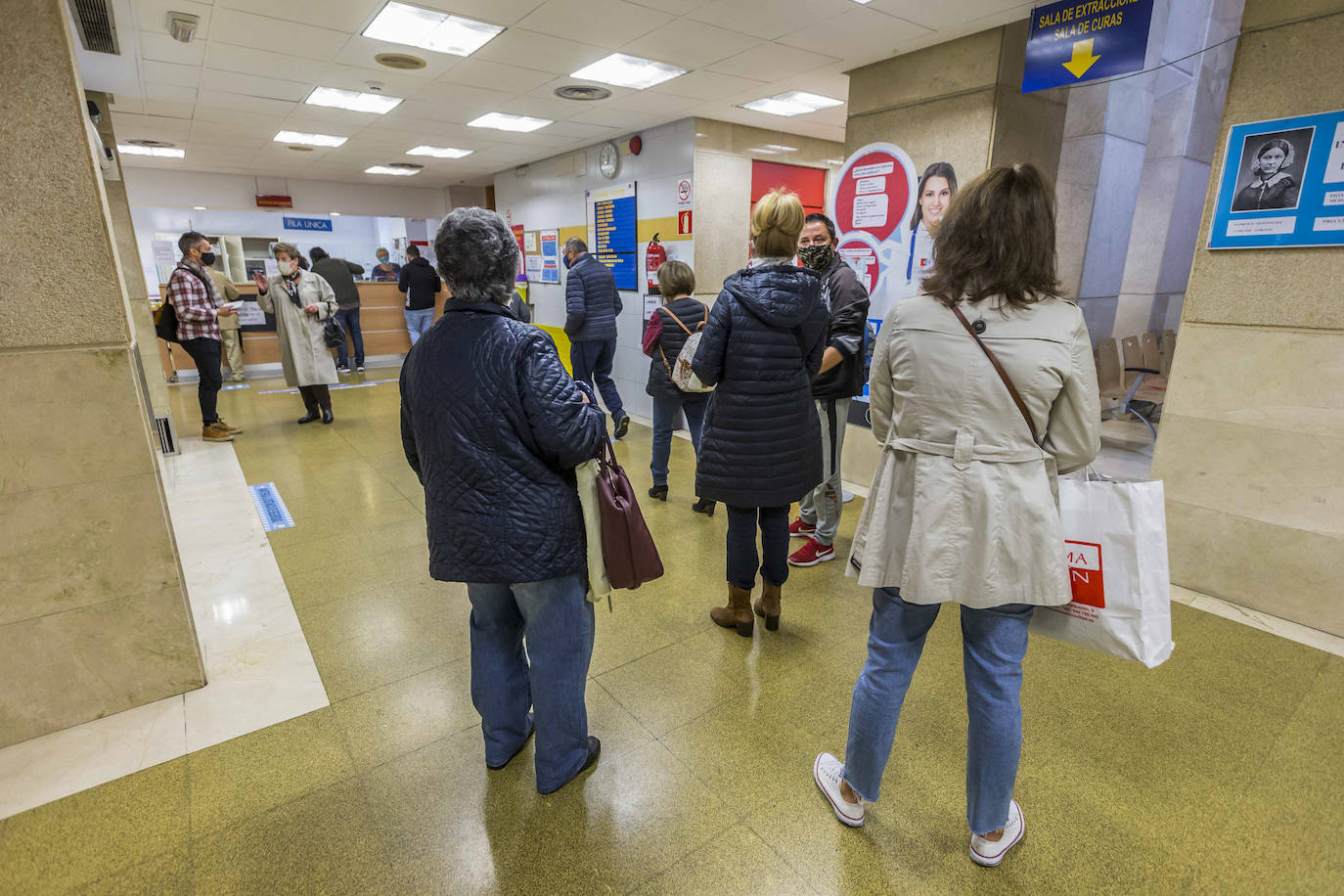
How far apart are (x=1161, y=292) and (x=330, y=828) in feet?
25.7

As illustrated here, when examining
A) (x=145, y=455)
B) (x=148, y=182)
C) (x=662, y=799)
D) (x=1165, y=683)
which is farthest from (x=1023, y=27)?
(x=148, y=182)

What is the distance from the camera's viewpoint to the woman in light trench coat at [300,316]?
17.2 ft

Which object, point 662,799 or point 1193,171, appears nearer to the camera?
point 662,799

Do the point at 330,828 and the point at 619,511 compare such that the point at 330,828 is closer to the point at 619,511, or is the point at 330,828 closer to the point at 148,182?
the point at 619,511

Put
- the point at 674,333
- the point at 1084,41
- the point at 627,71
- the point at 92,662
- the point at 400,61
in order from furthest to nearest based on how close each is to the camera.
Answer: the point at 627,71, the point at 400,61, the point at 674,333, the point at 1084,41, the point at 92,662

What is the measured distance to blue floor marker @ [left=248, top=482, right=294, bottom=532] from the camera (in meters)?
3.68

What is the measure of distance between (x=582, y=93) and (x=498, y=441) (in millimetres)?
4388

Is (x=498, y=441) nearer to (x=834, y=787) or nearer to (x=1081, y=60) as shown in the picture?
(x=834, y=787)

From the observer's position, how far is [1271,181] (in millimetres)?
2584

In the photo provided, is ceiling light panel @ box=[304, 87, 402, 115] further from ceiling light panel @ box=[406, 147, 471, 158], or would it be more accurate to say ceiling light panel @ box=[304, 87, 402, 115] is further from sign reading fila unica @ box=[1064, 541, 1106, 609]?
sign reading fila unica @ box=[1064, 541, 1106, 609]

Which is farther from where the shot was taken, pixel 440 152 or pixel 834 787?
pixel 440 152

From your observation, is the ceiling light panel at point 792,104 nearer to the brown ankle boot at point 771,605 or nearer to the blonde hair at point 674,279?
the blonde hair at point 674,279

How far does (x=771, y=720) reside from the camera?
2119mm

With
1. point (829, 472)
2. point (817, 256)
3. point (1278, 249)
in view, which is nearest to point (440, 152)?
point (817, 256)
